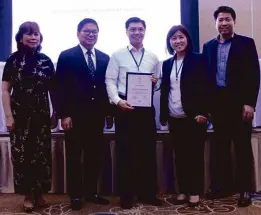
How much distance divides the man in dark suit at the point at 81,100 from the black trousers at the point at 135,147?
17 centimetres

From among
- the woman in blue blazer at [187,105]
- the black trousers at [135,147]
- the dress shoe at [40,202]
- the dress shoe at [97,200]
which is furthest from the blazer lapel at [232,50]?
the dress shoe at [40,202]

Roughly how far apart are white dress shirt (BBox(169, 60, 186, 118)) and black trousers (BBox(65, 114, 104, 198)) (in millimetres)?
491

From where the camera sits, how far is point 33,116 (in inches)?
94.8

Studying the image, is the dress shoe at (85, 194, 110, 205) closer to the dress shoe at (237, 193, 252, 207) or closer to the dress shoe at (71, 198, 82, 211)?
the dress shoe at (71, 198, 82, 211)

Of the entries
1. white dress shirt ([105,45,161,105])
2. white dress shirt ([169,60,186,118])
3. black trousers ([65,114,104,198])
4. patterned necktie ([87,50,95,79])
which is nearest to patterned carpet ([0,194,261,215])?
black trousers ([65,114,104,198])

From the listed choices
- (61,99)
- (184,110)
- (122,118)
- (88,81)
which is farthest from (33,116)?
(184,110)

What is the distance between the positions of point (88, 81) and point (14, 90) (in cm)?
48

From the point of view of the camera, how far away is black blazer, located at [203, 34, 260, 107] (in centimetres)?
246

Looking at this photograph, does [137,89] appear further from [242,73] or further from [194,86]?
[242,73]

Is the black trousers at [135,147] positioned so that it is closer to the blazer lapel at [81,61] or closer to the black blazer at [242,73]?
the blazer lapel at [81,61]

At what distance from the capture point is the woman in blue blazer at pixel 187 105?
7.89 ft

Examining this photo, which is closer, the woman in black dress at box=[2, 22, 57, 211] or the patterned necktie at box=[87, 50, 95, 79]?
the woman in black dress at box=[2, 22, 57, 211]

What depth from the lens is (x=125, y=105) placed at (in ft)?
7.84

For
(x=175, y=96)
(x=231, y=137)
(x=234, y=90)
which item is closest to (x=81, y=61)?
(x=175, y=96)
